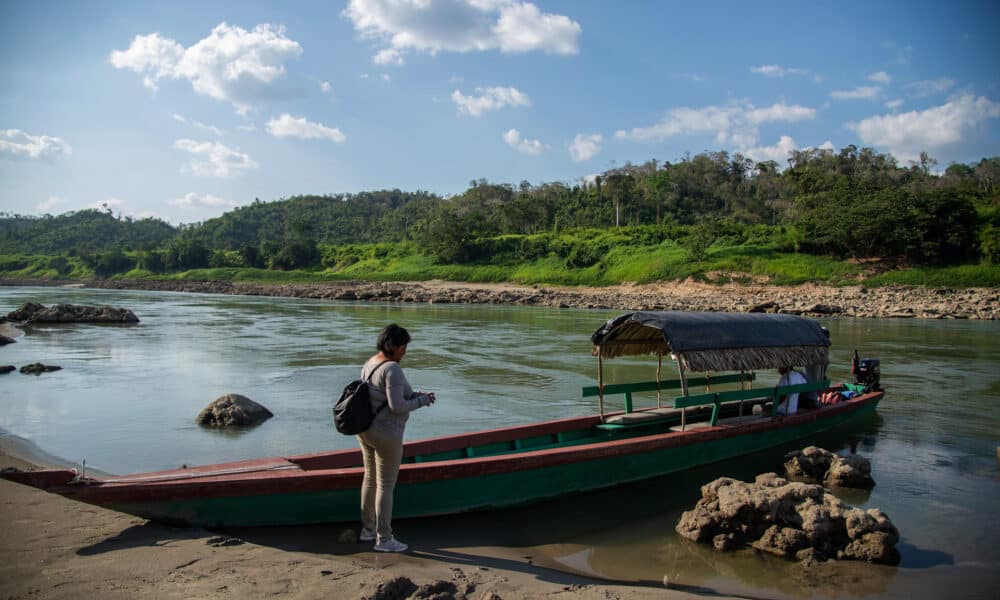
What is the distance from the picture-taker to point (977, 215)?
42.6m

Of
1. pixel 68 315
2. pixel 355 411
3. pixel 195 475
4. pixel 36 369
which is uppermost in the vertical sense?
pixel 355 411

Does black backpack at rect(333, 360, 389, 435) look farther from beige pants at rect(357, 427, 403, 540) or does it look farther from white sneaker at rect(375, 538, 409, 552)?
white sneaker at rect(375, 538, 409, 552)

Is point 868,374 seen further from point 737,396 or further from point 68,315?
point 68,315

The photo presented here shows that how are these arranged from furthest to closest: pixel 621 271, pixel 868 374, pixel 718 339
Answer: pixel 621 271
pixel 868 374
pixel 718 339

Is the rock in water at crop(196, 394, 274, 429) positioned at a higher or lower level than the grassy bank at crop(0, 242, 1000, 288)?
lower

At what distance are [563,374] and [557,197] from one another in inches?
2845

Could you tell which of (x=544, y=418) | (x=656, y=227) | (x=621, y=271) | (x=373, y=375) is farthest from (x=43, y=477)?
(x=656, y=227)

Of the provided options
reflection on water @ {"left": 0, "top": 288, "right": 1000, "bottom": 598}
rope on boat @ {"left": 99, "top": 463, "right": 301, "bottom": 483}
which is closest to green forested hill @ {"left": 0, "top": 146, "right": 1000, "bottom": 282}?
reflection on water @ {"left": 0, "top": 288, "right": 1000, "bottom": 598}

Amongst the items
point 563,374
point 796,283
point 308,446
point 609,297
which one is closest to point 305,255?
point 609,297

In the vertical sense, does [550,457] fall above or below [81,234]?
A: below

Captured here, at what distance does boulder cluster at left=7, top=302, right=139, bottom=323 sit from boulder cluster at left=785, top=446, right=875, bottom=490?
86.0 feet

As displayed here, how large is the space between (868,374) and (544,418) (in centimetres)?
570

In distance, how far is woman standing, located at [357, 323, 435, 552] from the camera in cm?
472

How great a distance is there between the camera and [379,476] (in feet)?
16.5
